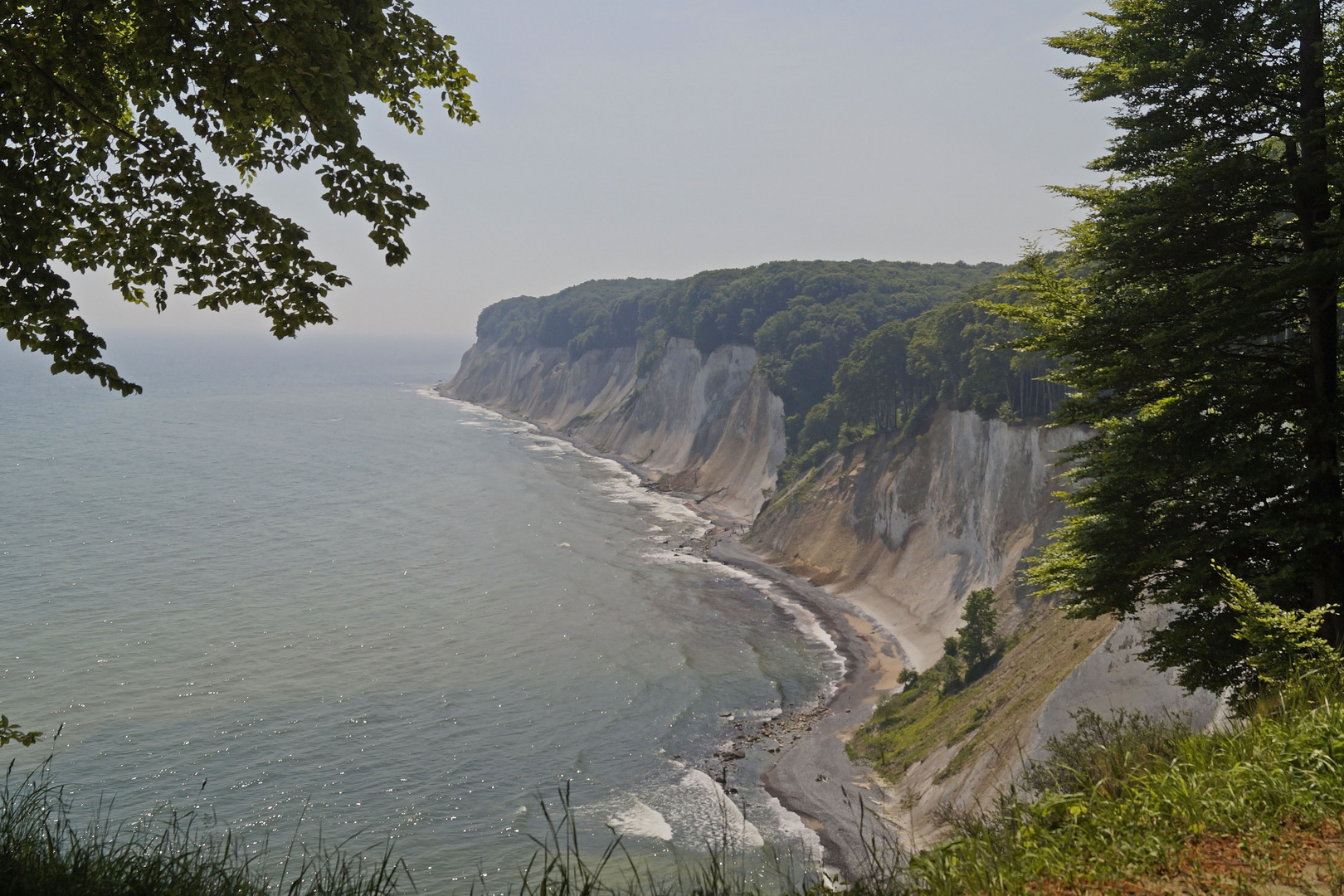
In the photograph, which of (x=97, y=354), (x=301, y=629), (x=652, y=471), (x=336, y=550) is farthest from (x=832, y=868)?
(x=652, y=471)

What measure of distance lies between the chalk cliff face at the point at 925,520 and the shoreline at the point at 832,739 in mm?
1912

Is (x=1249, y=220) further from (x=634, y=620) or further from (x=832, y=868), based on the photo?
(x=634, y=620)

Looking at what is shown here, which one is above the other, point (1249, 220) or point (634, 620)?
point (1249, 220)

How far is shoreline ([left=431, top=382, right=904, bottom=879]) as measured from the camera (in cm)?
3091

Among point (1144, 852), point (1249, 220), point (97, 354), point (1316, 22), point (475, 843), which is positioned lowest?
point (475, 843)

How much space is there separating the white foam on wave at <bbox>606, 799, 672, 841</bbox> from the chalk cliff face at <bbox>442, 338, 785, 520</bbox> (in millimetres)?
53414

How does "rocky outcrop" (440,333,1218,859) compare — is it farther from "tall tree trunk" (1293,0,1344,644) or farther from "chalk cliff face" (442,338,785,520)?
"tall tree trunk" (1293,0,1344,644)

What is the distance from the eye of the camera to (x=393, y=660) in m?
46.0

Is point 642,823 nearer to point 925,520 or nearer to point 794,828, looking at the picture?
point 794,828

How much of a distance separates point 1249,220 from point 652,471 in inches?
3841

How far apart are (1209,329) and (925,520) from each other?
49240 mm

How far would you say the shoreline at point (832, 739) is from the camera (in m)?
30.9

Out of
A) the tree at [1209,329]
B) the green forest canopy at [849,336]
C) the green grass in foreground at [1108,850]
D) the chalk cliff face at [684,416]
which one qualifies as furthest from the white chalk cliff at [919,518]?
the green grass in foreground at [1108,850]

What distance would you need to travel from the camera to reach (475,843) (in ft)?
95.6
